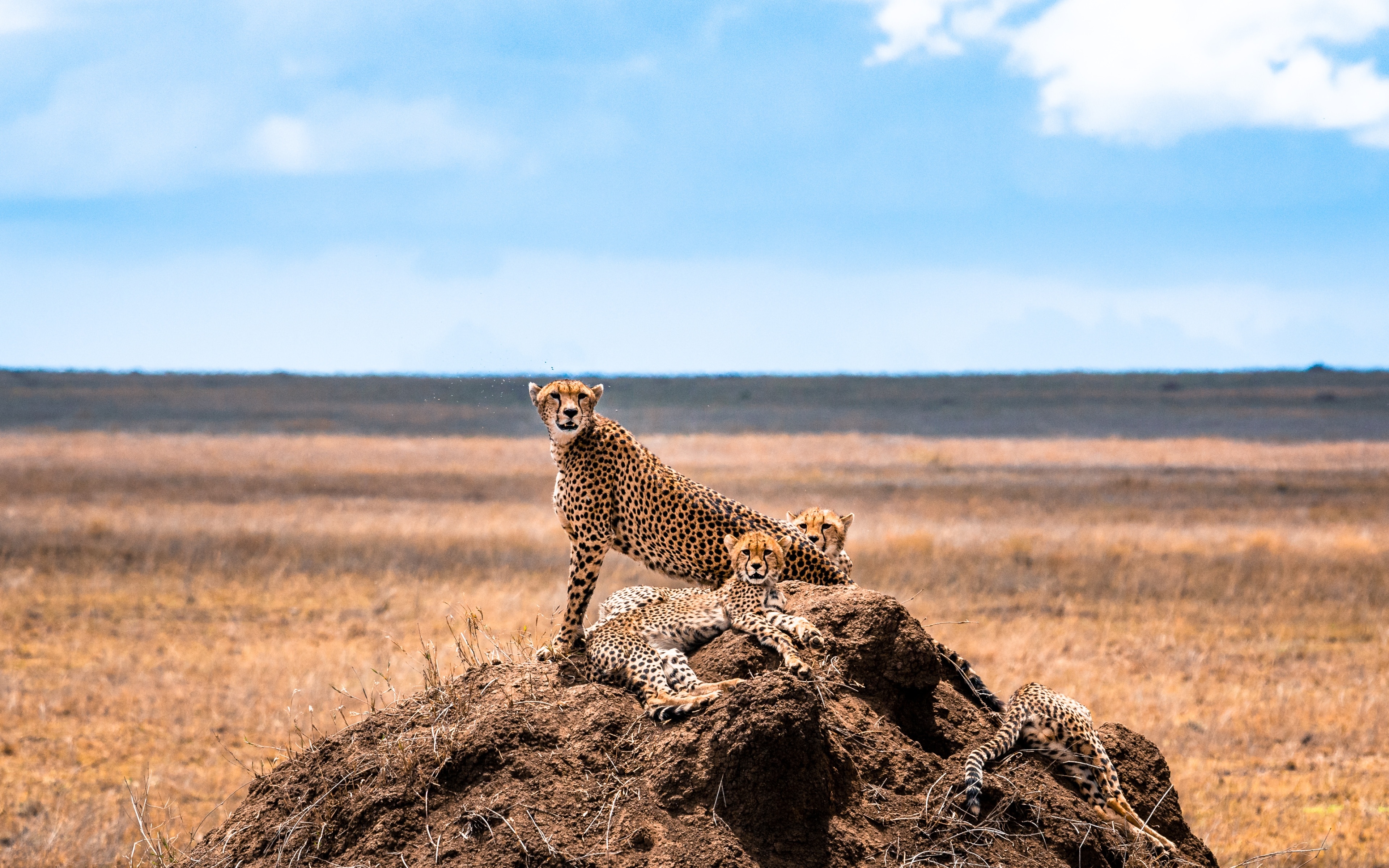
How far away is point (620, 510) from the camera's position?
530 centimetres

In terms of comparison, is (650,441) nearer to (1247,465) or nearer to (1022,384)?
(1247,465)

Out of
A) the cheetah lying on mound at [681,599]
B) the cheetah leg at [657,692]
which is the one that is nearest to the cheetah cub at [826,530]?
the cheetah lying on mound at [681,599]

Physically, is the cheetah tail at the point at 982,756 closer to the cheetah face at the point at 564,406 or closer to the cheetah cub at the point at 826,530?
the cheetah cub at the point at 826,530

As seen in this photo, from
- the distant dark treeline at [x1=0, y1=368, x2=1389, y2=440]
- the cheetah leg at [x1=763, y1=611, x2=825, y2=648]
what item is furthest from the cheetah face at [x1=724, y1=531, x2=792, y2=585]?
the distant dark treeline at [x1=0, y1=368, x2=1389, y2=440]

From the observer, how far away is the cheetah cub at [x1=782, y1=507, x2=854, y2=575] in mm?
5852

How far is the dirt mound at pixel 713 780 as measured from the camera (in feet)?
13.8

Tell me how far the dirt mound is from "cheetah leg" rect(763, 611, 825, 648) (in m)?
0.07

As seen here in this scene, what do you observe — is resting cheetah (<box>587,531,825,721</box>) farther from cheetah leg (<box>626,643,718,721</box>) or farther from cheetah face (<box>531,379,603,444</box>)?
cheetah face (<box>531,379,603,444</box>)

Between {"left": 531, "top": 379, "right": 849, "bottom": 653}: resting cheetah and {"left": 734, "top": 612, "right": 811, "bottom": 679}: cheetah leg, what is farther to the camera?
{"left": 531, "top": 379, "right": 849, "bottom": 653}: resting cheetah

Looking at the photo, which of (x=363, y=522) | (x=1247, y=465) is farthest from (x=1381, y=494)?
(x=363, y=522)

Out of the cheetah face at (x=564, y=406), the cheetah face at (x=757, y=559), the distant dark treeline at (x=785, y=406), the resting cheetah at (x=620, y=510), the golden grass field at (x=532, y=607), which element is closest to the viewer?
the cheetah face at (x=757, y=559)

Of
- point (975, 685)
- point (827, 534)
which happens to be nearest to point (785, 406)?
point (827, 534)

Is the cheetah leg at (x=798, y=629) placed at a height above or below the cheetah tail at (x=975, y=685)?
above

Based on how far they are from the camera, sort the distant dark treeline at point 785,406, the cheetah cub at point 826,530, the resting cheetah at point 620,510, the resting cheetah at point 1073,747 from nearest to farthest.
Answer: the resting cheetah at point 1073,747
the resting cheetah at point 620,510
the cheetah cub at point 826,530
the distant dark treeline at point 785,406
